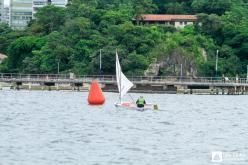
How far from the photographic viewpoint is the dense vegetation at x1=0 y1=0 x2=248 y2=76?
5478 inches

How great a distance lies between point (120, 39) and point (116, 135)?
86.1 metres

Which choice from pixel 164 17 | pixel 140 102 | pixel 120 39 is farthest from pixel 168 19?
pixel 140 102

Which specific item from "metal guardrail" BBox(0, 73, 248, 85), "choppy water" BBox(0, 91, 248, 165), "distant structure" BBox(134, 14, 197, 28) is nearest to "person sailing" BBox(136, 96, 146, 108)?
"choppy water" BBox(0, 91, 248, 165)

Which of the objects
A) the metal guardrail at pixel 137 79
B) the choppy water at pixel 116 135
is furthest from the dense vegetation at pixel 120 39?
the choppy water at pixel 116 135

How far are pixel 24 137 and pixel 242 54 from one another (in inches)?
3606

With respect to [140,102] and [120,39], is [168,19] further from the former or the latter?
[140,102]

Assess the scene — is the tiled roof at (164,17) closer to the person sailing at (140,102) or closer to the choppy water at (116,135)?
the choppy water at (116,135)

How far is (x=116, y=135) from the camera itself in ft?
190

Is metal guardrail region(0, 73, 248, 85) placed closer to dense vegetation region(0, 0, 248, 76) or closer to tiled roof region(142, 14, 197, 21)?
dense vegetation region(0, 0, 248, 76)

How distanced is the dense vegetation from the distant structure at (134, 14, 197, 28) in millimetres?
1284

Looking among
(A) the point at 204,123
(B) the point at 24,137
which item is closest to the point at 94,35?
(A) the point at 204,123

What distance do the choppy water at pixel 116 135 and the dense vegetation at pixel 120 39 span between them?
2047 inches

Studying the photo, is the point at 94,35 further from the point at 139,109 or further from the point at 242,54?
the point at 139,109

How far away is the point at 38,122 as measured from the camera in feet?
219
